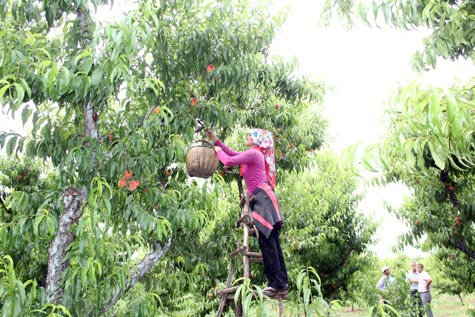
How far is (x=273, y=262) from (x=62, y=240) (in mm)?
1614

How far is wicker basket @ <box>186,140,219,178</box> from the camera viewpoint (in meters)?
3.65

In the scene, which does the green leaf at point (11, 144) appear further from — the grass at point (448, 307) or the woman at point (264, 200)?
the grass at point (448, 307)

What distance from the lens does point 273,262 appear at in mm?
3506

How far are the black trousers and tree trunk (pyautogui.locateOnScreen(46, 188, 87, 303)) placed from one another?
145 centimetres

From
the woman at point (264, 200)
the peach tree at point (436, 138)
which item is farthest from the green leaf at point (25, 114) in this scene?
the peach tree at point (436, 138)

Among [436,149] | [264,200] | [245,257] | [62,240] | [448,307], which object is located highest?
[448,307]

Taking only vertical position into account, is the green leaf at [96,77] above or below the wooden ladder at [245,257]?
above

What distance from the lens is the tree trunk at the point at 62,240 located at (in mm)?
3701

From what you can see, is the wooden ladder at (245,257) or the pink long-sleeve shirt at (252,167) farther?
the pink long-sleeve shirt at (252,167)

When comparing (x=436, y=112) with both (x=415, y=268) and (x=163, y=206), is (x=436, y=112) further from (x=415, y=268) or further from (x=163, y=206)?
(x=415, y=268)

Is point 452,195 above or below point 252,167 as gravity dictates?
above

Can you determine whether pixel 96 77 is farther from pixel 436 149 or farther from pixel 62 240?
pixel 436 149

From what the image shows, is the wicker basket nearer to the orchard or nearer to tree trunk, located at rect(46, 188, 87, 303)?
the orchard

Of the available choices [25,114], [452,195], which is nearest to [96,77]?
[25,114]
